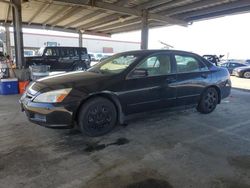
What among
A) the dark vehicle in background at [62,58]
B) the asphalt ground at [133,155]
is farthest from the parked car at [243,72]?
the asphalt ground at [133,155]

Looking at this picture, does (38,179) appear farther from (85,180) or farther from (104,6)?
(104,6)

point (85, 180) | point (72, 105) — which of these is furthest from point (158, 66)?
point (85, 180)

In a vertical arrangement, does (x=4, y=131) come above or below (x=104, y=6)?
below

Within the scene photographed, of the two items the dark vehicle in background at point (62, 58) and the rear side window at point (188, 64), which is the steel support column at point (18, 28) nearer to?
the dark vehicle in background at point (62, 58)

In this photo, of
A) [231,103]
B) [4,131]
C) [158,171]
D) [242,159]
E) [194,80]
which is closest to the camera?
[158,171]

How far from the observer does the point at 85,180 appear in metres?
2.41

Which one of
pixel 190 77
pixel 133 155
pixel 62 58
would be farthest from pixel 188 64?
pixel 62 58

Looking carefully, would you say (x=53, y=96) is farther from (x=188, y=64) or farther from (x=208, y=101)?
(x=208, y=101)

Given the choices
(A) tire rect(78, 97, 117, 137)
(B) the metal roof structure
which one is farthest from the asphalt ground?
(B) the metal roof structure

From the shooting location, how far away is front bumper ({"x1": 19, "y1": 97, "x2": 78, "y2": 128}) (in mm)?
3240

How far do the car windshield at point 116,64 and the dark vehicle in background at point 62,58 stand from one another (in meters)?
8.99

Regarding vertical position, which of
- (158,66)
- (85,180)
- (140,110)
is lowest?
(85,180)

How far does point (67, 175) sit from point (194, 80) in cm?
320

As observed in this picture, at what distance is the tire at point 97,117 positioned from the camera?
3.43 m
